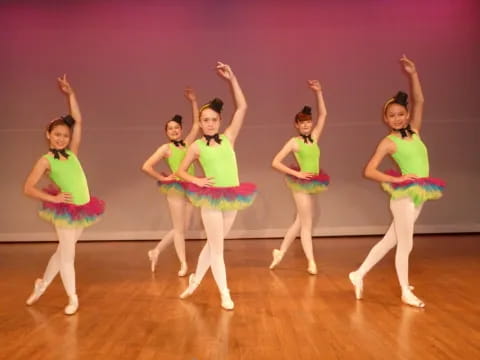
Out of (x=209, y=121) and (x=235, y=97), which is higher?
(x=235, y=97)

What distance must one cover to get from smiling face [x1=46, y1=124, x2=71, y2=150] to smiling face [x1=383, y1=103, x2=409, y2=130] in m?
2.26

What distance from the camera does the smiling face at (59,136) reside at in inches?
158

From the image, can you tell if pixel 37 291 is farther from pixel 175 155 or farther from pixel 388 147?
pixel 388 147

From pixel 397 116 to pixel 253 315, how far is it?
1.69 m

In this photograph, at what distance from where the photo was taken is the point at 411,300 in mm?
4008

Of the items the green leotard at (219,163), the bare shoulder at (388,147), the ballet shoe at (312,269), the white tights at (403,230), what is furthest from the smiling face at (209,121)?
the ballet shoe at (312,269)

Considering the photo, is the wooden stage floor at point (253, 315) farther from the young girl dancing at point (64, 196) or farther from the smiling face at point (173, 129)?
the smiling face at point (173, 129)

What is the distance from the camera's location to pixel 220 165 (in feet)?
13.3

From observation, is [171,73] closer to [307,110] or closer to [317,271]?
[307,110]

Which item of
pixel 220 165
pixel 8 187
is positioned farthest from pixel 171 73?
pixel 220 165

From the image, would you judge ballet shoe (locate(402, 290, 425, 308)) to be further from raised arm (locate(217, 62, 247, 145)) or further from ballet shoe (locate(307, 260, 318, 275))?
raised arm (locate(217, 62, 247, 145))

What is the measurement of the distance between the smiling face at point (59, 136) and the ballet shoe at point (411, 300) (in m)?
2.58

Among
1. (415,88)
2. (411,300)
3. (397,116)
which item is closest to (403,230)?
(411,300)

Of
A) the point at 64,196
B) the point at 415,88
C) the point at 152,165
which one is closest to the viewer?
the point at 64,196
